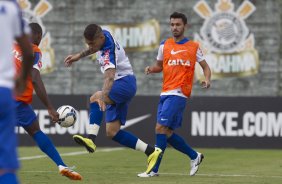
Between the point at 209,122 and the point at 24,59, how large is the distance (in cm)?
1513

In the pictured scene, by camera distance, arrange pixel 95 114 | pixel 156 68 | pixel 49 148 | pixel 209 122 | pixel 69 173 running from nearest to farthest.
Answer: pixel 69 173
pixel 49 148
pixel 95 114
pixel 156 68
pixel 209 122

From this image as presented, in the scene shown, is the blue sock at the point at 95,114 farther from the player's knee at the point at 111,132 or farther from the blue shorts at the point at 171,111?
the blue shorts at the point at 171,111

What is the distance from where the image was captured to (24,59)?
252 inches

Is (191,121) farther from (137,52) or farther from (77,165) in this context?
(77,165)

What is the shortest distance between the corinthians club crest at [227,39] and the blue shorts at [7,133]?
1900 centimetres

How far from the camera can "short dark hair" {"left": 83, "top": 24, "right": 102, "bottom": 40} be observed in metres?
12.1

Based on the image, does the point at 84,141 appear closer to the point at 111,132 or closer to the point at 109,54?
the point at 111,132

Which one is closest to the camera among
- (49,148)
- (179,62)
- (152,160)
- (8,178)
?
(8,178)

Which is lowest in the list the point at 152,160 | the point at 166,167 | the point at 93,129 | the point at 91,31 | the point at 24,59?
the point at 166,167

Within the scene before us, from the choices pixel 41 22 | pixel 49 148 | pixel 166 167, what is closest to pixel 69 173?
pixel 49 148

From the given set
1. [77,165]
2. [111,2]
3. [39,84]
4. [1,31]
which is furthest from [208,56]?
[1,31]

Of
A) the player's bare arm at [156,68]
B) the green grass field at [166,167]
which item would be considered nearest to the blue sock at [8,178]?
the green grass field at [166,167]

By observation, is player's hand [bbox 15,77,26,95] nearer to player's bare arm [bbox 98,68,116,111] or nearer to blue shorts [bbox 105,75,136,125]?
player's bare arm [bbox 98,68,116,111]

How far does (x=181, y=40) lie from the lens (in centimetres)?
1301
